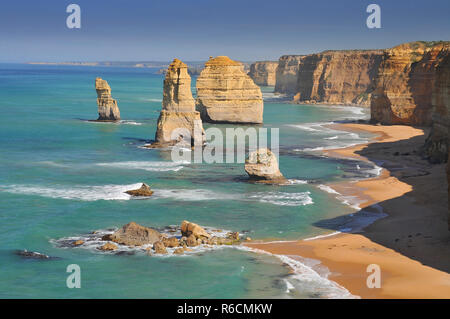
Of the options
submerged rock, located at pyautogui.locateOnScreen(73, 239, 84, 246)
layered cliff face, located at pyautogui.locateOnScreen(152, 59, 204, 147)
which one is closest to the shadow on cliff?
submerged rock, located at pyautogui.locateOnScreen(73, 239, 84, 246)

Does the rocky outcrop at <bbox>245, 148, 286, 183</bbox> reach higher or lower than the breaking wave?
higher

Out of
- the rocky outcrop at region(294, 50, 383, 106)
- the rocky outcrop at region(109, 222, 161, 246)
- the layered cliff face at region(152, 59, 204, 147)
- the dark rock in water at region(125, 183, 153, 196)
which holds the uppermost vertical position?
the rocky outcrop at region(294, 50, 383, 106)

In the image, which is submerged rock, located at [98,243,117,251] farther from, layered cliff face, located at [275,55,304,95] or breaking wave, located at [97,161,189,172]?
layered cliff face, located at [275,55,304,95]

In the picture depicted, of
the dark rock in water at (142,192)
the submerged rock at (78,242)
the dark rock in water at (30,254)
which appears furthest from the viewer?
the dark rock in water at (142,192)

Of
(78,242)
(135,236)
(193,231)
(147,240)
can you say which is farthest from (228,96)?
(78,242)

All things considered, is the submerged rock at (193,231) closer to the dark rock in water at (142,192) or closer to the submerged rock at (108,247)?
the submerged rock at (108,247)

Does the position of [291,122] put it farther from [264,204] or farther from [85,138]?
[264,204]

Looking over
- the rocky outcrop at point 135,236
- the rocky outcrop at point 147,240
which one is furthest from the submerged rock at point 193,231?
the rocky outcrop at point 135,236
